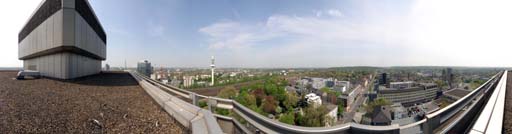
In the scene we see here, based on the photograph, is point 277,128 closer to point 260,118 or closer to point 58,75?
point 260,118

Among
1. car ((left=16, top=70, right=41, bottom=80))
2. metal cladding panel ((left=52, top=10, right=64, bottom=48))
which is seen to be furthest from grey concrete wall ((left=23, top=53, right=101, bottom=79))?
metal cladding panel ((left=52, top=10, right=64, bottom=48))

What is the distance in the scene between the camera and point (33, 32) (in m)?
13.4

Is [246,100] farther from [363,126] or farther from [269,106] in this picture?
[363,126]

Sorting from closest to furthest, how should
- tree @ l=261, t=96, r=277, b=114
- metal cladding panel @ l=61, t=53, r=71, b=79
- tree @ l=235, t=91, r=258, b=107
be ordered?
metal cladding panel @ l=61, t=53, r=71, b=79 → tree @ l=235, t=91, r=258, b=107 → tree @ l=261, t=96, r=277, b=114

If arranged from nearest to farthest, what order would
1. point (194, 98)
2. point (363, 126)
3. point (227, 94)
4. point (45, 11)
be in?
point (363, 126) → point (194, 98) → point (45, 11) → point (227, 94)

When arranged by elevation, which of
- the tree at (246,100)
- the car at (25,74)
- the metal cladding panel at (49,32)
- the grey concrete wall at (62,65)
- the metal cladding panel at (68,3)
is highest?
the metal cladding panel at (68,3)

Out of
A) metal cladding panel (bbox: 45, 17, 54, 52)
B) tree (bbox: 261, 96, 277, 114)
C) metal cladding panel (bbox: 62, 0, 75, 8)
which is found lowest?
tree (bbox: 261, 96, 277, 114)

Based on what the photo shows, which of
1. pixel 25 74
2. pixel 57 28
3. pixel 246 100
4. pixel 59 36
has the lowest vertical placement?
pixel 246 100

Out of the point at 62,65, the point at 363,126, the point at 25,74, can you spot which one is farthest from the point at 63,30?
the point at 363,126

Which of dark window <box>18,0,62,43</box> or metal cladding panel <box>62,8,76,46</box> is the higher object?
dark window <box>18,0,62,43</box>

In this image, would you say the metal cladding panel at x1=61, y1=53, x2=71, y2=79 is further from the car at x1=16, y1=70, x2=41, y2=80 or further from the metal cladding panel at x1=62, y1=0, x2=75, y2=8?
the metal cladding panel at x1=62, y1=0, x2=75, y2=8

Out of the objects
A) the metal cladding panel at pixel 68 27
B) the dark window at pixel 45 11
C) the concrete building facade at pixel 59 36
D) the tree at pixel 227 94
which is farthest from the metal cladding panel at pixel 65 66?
the tree at pixel 227 94

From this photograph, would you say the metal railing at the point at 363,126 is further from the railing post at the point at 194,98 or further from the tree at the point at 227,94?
the tree at the point at 227,94

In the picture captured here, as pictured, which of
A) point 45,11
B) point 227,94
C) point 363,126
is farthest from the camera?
point 227,94
